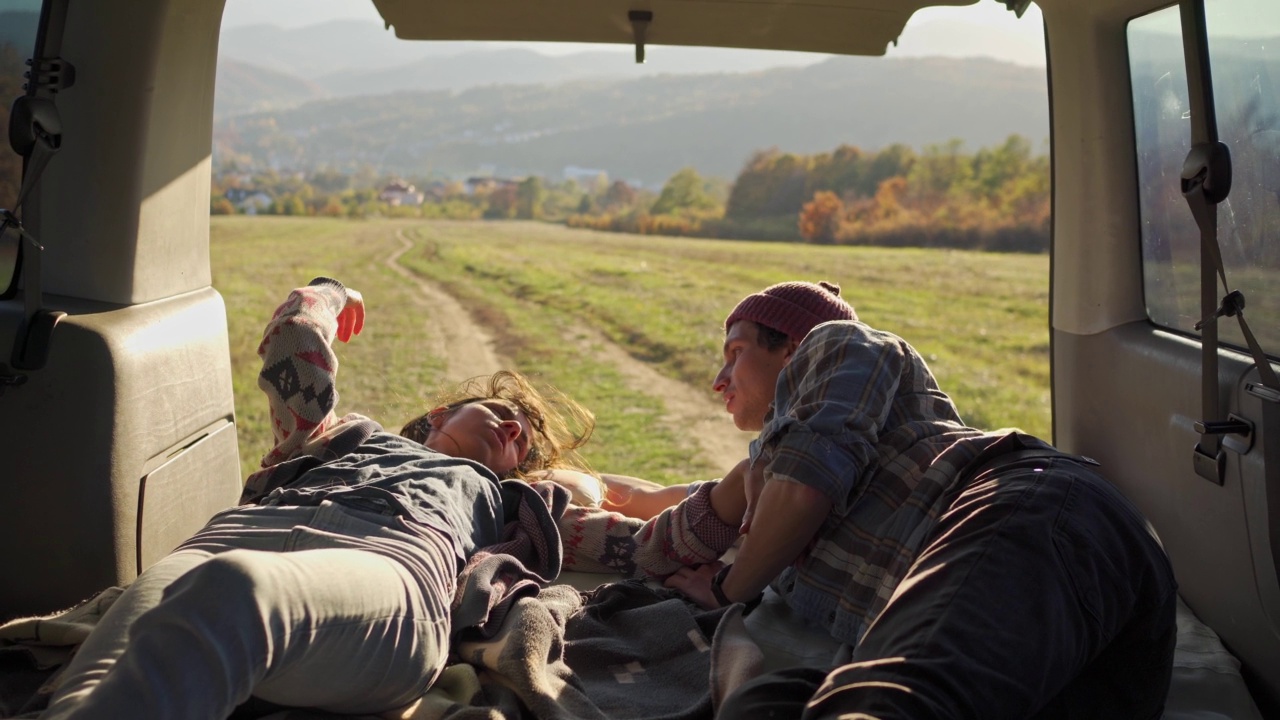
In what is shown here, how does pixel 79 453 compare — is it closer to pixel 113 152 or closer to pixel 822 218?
pixel 113 152

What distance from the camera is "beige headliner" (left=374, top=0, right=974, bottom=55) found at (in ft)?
9.49

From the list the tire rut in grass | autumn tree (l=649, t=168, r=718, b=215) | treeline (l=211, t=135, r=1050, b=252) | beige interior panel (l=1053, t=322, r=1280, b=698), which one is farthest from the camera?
autumn tree (l=649, t=168, r=718, b=215)

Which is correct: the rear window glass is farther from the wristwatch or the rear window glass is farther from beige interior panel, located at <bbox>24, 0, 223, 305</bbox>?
beige interior panel, located at <bbox>24, 0, 223, 305</bbox>

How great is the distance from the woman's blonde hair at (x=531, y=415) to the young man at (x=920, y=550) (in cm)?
89

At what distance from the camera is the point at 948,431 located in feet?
7.11

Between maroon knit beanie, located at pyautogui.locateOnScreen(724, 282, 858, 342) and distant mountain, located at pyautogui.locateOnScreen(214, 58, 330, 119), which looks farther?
distant mountain, located at pyautogui.locateOnScreen(214, 58, 330, 119)

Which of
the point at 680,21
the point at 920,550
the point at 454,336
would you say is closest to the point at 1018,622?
the point at 920,550

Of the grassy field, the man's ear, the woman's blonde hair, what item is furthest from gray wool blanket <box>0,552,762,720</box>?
the grassy field

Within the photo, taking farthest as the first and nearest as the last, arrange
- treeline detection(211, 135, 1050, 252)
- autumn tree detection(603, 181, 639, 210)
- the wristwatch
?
autumn tree detection(603, 181, 639, 210) → treeline detection(211, 135, 1050, 252) → the wristwatch

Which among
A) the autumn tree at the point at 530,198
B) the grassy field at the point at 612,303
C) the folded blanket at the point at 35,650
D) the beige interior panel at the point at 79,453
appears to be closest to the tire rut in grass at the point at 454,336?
the grassy field at the point at 612,303

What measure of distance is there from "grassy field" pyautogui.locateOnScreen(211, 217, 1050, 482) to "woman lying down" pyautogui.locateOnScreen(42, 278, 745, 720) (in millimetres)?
4008

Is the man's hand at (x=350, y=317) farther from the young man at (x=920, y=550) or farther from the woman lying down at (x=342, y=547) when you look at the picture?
the young man at (x=920, y=550)

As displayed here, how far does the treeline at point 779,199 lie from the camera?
13.4 m

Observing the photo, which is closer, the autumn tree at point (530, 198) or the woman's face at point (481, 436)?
the woman's face at point (481, 436)
